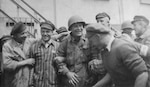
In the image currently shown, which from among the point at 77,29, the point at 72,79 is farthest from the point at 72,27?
the point at 72,79

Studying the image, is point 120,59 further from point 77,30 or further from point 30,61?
point 30,61

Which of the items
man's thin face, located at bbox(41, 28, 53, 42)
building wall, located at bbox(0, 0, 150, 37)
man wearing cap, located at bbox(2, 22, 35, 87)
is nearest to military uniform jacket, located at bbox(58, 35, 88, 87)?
man's thin face, located at bbox(41, 28, 53, 42)

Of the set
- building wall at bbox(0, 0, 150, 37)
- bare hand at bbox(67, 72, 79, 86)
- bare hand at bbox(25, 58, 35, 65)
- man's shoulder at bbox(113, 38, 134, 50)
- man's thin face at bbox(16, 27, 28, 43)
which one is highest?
building wall at bbox(0, 0, 150, 37)

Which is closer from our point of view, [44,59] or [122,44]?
[122,44]

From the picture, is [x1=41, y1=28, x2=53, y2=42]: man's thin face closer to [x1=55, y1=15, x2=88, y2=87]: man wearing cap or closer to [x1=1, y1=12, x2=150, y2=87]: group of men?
[x1=1, y1=12, x2=150, y2=87]: group of men

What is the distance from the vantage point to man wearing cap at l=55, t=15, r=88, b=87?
3.20 m

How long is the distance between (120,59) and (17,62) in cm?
192

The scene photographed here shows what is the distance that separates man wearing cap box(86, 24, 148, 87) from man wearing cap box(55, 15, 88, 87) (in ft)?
3.00

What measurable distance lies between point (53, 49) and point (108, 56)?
4.81ft

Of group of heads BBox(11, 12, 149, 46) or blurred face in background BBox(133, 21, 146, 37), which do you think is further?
blurred face in background BBox(133, 21, 146, 37)

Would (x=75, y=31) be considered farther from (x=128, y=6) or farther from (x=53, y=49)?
(x=128, y=6)

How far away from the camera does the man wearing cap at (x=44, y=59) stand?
3.38 meters

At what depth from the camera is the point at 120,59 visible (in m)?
2.15

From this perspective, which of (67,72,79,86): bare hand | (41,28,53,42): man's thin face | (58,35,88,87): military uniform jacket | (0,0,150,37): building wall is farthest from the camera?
(0,0,150,37): building wall
